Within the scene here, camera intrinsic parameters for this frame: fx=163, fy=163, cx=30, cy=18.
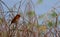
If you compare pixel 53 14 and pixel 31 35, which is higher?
pixel 53 14

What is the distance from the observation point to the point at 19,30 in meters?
0.90

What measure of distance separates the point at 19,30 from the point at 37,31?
0.37 feet

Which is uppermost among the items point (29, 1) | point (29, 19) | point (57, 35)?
point (29, 1)

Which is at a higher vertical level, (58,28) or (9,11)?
(9,11)

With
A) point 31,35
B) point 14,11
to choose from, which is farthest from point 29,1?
point 31,35

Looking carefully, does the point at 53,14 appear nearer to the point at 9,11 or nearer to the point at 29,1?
the point at 29,1

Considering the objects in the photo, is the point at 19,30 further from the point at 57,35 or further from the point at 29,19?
the point at 57,35

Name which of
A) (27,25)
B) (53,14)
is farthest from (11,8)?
(53,14)

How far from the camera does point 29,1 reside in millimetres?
1017

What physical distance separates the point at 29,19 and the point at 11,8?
131 mm

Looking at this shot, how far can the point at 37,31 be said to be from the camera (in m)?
0.94

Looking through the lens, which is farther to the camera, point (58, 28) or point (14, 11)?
point (58, 28)

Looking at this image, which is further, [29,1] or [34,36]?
[29,1]

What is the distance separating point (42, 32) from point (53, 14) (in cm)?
14
